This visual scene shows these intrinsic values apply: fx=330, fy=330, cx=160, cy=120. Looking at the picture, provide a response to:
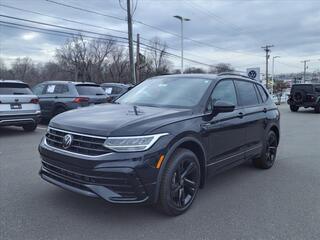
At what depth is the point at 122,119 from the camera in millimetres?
3750

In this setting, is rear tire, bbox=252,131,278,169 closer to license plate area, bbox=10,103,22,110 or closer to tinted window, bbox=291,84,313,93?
license plate area, bbox=10,103,22,110

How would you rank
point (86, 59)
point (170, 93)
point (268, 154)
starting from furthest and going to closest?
point (86, 59) < point (268, 154) < point (170, 93)

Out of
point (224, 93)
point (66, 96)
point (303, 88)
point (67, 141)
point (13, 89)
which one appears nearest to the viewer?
point (67, 141)

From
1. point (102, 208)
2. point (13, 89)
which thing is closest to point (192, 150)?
point (102, 208)

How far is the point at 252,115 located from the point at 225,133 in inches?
42.0

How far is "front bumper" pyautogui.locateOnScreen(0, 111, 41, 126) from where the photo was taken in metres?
9.45

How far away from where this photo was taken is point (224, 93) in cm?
503

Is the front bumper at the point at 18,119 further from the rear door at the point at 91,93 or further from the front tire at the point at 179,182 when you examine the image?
the front tire at the point at 179,182

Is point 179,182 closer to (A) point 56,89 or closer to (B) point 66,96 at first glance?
(B) point 66,96

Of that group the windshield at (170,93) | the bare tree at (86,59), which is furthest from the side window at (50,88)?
the bare tree at (86,59)

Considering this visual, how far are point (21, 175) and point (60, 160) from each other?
223cm

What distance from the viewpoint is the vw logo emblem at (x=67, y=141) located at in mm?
3677

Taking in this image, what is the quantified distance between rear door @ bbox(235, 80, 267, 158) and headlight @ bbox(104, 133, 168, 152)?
2.42 metres

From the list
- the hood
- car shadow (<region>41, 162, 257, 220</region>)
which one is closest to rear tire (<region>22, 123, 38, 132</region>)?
car shadow (<region>41, 162, 257, 220</region>)
